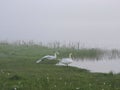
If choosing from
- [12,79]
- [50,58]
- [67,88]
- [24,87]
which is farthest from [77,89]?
[50,58]

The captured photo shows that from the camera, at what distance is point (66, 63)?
99.5 ft

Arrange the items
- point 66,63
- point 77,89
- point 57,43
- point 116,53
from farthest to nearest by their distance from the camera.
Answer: point 57,43
point 116,53
point 66,63
point 77,89

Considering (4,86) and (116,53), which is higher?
(4,86)

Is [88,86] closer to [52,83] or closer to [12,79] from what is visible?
[52,83]

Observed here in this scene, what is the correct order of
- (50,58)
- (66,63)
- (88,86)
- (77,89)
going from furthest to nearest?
(50,58), (66,63), (88,86), (77,89)

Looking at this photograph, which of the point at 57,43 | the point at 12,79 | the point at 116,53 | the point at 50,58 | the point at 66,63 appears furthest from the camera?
the point at 57,43

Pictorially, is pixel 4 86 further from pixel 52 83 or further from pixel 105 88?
pixel 105 88

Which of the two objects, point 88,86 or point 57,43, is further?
point 57,43

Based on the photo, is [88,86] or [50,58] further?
Answer: [50,58]

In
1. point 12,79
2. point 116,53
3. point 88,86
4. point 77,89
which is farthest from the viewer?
point 116,53

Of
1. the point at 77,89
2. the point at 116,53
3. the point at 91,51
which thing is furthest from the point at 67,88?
the point at 116,53

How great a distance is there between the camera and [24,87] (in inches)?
556

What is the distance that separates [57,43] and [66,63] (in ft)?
145

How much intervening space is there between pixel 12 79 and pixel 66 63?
44.2 feet
